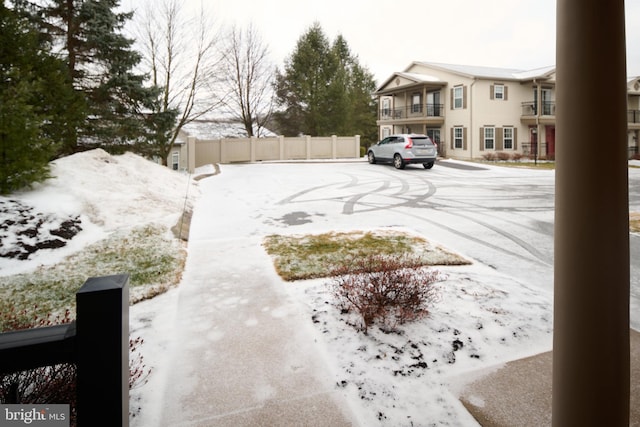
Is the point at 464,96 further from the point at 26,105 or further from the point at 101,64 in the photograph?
the point at 26,105

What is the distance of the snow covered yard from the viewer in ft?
10.3

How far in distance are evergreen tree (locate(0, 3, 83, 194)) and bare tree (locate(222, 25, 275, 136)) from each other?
73.3 ft

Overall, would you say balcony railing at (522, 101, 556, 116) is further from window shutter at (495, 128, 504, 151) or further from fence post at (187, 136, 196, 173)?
fence post at (187, 136, 196, 173)

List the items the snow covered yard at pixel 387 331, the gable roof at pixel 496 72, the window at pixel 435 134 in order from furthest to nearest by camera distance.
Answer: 1. the window at pixel 435 134
2. the gable roof at pixel 496 72
3. the snow covered yard at pixel 387 331

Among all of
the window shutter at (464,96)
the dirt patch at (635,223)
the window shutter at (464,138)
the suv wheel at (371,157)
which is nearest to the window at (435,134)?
the window shutter at (464,138)

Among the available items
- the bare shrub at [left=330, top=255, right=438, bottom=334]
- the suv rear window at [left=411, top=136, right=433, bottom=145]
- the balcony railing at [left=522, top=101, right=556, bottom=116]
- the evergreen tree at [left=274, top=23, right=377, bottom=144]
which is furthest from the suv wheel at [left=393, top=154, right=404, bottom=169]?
the evergreen tree at [left=274, top=23, right=377, bottom=144]

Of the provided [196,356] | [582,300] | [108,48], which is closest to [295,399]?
Result: [196,356]

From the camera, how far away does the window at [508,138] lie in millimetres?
29766

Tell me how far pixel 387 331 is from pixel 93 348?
11.2ft

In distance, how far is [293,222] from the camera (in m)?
9.73

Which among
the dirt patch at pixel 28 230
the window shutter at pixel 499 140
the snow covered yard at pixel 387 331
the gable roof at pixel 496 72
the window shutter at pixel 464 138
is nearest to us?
the snow covered yard at pixel 387 331

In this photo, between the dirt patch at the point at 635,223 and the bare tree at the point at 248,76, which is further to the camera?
the bare tree at the point at 248,76

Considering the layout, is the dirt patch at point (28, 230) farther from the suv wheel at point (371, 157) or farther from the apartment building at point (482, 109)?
the apartment building at point (482, 109)

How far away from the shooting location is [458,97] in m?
29.8
